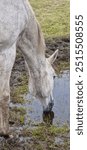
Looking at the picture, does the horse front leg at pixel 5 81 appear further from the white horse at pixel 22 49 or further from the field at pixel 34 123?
the field at pixel 34 123

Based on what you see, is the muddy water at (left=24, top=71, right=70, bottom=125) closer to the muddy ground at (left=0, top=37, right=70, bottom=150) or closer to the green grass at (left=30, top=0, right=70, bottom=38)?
the muddy ground at (left=0, top=37, right=70, bottom=150)

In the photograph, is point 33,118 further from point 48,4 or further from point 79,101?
point 48,4

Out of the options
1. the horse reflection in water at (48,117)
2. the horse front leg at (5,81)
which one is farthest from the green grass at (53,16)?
the horse front leg at (5,81)

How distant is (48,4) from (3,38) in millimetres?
9906

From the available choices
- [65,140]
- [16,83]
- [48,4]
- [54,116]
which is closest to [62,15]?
[48,4]

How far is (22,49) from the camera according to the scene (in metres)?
6.34

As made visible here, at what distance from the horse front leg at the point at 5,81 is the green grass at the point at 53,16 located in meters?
5.08

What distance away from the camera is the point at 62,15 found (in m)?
13.4

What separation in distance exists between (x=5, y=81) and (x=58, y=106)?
1.68m

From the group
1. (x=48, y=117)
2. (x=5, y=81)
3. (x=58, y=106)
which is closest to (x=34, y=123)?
(x=48, y=117)

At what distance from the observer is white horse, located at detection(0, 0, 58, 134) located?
5801 mm

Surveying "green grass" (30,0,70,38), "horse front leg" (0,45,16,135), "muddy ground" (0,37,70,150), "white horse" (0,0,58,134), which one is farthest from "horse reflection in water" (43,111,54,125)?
"green grass" (30,0,70,38)

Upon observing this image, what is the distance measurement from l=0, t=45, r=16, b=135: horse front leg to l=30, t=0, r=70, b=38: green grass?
508 centimetres

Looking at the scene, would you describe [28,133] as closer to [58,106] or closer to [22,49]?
[58,106]
